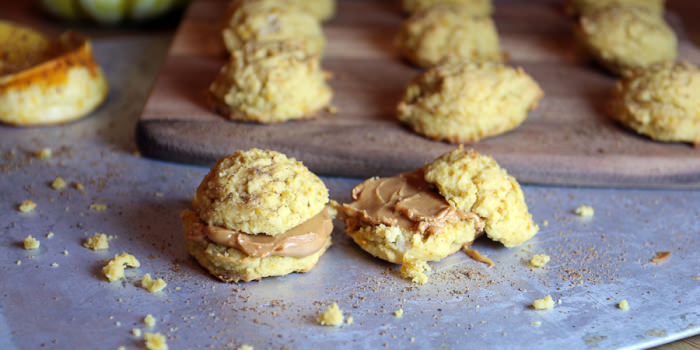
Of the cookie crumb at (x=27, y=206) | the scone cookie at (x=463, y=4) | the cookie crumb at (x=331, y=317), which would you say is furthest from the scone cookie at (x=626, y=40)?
the cookie crumb at (x=27, y=206)

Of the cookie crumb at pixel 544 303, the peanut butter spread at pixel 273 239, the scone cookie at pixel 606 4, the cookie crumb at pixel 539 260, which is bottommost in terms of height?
the cookie crumb at pixel 544 303

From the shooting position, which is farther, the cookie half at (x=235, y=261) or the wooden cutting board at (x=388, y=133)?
the wooden cutting board at (x=388, y=133)

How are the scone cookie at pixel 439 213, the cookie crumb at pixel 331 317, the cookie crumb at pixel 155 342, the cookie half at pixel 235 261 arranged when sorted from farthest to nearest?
the scone cookie at pixel 439 213 < the cookie half at pixel 235 261 < the cookie crumb at pixel 331 317 < the cookie crumb at pixel 155 342

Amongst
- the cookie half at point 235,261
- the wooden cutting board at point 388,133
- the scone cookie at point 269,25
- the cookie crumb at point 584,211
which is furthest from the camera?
the scone cookie at point 269,25

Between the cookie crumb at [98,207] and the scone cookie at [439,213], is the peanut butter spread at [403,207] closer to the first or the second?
the scone cookie at [439,213]

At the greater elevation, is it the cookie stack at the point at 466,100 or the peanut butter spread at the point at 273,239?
the cookie stack at the point at 466,100

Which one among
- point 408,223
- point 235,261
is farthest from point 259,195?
point 408,223
